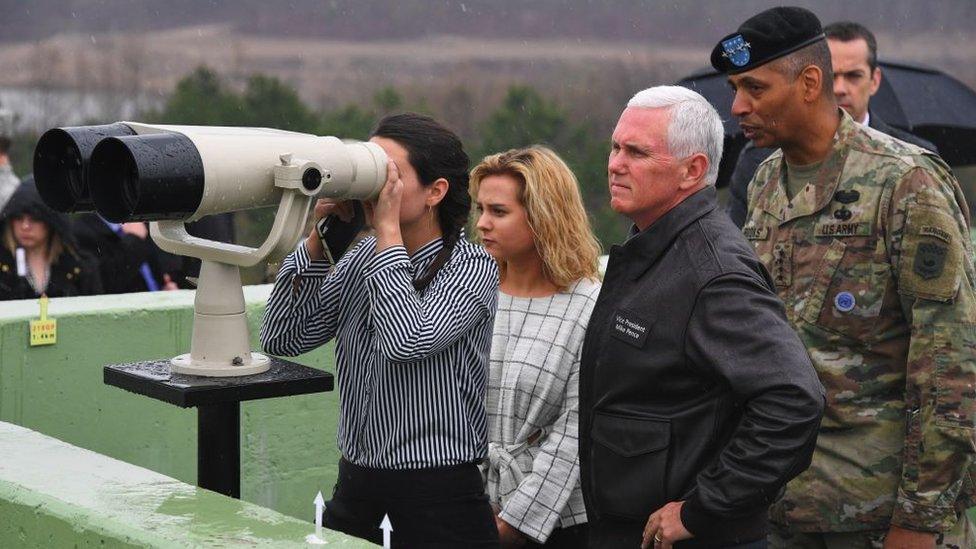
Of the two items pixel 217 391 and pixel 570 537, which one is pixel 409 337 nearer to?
pixel 217 391

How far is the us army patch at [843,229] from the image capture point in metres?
3.44

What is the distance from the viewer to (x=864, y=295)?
3.43m

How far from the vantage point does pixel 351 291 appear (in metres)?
3.39

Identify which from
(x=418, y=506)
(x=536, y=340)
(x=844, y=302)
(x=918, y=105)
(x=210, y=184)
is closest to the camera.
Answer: (x=210, y=184)

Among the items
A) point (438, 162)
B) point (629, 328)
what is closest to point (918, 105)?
point (438, 162)

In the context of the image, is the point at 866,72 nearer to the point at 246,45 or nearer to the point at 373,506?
the point at 373,506

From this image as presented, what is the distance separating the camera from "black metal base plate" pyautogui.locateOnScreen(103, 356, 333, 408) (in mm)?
2916

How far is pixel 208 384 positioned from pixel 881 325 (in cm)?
154

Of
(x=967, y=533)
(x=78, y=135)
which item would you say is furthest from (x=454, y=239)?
(x=967, y=533)

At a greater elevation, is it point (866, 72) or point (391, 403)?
point (866, 72)

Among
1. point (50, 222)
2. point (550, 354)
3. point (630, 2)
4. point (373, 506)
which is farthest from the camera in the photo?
point (630, 2)

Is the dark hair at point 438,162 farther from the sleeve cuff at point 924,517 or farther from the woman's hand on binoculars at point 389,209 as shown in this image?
the sleeve cuff at point 924,517

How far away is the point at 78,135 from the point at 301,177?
45 cm

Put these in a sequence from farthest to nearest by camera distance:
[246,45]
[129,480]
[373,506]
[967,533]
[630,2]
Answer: [630,2] → [246,45] → [967,533] → [373,506] → [129,480]
